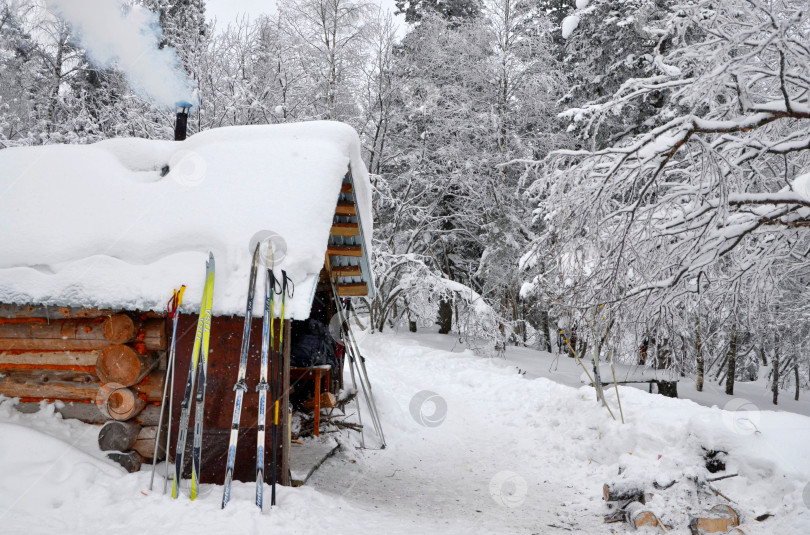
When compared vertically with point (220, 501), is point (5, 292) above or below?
above

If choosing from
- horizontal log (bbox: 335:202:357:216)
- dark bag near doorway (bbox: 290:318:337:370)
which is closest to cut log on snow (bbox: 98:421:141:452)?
dark bag near doorway (bbox: 290:318:337:370)

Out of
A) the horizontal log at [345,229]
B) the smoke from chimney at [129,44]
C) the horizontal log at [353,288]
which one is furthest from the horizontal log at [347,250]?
the smoke from chimney at [129,44]

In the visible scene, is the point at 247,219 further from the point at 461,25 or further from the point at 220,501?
the point at 461,25

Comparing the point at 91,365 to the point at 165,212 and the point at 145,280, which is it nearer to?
the point at 145,280

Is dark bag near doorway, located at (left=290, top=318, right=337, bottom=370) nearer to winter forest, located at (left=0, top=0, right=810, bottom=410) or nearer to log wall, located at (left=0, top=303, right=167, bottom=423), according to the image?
log wall, located at (left=0, top=303, right=167, bottom=423)

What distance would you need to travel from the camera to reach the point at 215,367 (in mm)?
5371

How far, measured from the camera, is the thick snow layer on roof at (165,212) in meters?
5.16

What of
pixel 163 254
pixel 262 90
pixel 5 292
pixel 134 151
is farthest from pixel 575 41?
pixel 5 292

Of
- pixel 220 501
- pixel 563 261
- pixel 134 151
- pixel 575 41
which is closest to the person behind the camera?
pixel 220 501

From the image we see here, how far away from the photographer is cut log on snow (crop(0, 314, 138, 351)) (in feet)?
18.1

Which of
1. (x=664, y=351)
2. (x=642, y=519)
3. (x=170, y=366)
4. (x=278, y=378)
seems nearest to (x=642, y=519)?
(x=642, y=519)

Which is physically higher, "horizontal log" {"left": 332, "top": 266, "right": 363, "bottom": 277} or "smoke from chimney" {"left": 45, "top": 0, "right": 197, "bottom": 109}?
"smoke from chimney" {"left": 45, "top": 0, "right": 197, "bottom": 109}

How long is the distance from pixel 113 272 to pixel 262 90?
1430 centimetres

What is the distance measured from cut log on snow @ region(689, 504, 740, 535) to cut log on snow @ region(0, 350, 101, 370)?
21.0ft
